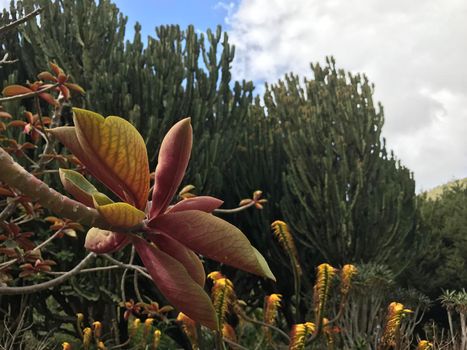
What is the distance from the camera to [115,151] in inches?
18.0

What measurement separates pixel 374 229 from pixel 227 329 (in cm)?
549

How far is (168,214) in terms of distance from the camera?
0.48 m

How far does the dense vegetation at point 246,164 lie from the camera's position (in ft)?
28.2

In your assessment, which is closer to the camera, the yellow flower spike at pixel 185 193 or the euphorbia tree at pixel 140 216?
the euphorbia tree at pixel 140 216

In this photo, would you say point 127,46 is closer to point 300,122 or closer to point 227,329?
point 300,122

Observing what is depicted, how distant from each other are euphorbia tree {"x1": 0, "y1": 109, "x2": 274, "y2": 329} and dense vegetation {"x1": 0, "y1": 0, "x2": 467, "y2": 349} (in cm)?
749

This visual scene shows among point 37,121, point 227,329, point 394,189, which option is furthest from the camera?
point 394,189

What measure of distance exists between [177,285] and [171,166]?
113 millimetres

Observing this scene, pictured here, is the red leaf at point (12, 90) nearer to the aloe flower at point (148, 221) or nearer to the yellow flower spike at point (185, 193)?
the yellow flower spike at point (185, 193)

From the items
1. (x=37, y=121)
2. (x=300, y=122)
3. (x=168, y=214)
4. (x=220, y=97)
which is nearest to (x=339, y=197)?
(x=300, y=122)

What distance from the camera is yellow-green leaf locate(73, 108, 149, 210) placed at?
45 cm

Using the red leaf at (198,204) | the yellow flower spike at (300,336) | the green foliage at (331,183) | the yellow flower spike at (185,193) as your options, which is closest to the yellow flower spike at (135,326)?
the yellow flower spike at (300,336)

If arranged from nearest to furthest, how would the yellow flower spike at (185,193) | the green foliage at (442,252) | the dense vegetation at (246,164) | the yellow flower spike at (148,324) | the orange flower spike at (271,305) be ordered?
1. the yellow flower spike at (185,193)
2. the orange flower spike at (271,305)
3. the yellow flower spike at (148,324)
4. the dense vegetation at (246,164)
5. the green foliage at (442,252)

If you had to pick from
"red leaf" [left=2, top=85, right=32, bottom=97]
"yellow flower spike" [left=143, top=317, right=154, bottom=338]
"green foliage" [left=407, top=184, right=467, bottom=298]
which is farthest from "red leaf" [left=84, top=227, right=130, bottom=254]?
"green foliage" [left=407, top=184, right=467, bottom=298]
